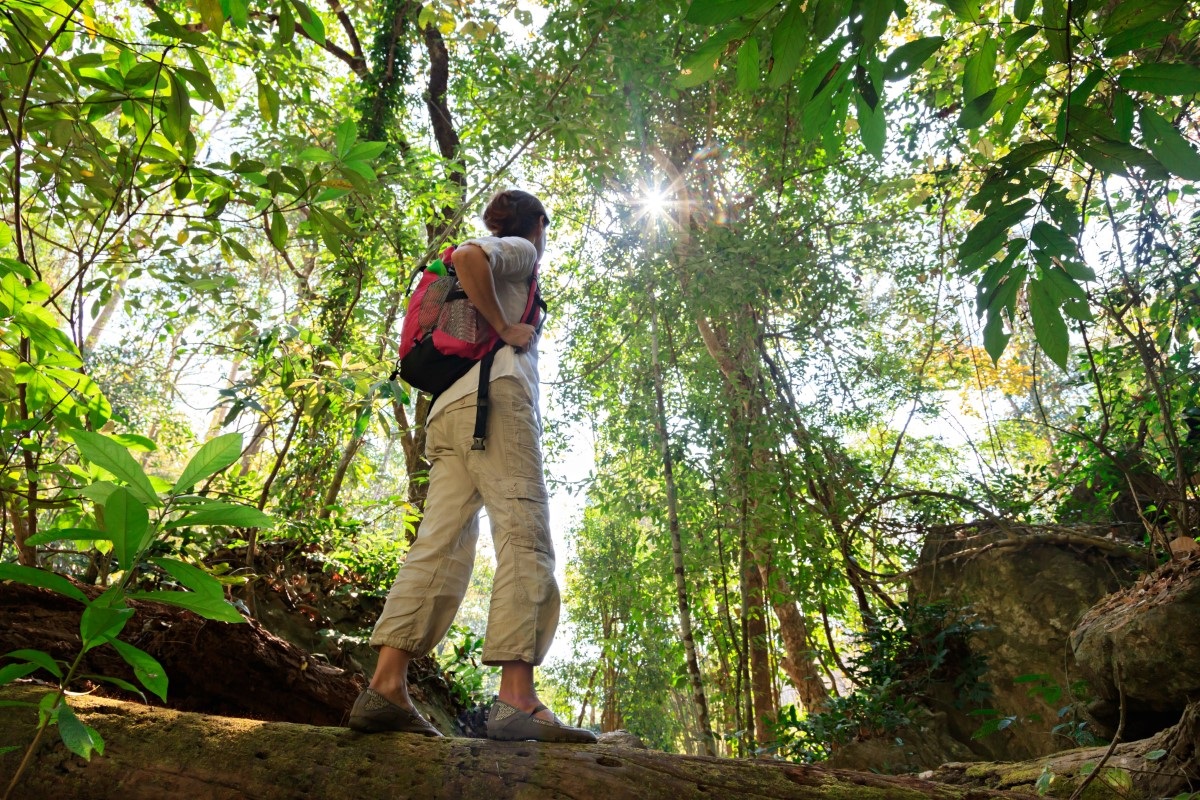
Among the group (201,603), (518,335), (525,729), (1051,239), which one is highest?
Result: (518,335)

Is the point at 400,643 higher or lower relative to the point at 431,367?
lower

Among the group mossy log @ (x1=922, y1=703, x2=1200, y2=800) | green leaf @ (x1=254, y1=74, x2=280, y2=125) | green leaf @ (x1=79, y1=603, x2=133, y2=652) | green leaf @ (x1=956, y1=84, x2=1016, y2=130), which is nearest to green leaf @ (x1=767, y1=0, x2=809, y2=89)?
green leaf @ (x1=956, y1=84, x2=1016, y2=130)

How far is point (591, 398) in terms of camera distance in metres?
7.82

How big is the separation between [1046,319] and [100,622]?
59.1 inches

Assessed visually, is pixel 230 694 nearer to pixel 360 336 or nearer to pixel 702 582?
pixel 360 336

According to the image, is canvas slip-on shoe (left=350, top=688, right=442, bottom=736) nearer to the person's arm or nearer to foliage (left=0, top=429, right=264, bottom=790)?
foliage (left=0, top=429, right=264, bottom=790)

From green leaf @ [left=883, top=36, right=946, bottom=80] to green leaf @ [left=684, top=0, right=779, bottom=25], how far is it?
315mm

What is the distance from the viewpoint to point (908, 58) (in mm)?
1178

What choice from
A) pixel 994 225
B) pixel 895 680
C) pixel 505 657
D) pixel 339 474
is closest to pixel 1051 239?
pixel 994 225

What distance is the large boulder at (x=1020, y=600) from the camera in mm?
4945

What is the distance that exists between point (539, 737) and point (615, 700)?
1105 cm

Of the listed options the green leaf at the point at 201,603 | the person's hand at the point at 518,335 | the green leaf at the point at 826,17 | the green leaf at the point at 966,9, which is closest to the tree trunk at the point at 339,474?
the person's hand at the point at 518,335

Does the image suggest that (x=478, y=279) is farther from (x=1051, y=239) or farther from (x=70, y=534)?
(x=1051, y=239)

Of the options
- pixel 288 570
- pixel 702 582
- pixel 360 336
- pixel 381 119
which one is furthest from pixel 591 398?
pixel 288 570
